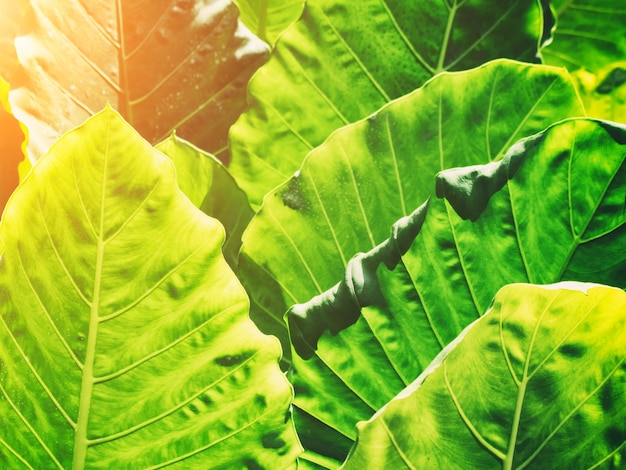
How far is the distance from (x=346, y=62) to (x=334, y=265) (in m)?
0.24

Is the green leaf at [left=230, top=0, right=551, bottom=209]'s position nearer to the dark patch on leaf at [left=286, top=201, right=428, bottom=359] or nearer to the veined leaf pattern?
the veined leaf pattern

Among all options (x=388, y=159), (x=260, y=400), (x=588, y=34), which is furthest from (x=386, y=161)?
(x=588, y=34)

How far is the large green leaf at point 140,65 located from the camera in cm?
68

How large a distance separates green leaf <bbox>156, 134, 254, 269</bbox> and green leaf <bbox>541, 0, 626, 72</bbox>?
49cm

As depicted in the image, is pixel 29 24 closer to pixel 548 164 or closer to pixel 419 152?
pixel 419 152

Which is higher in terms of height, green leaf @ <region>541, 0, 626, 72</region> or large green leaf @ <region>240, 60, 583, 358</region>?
large green leaf @ <region>240, 60, 583, 358</region>

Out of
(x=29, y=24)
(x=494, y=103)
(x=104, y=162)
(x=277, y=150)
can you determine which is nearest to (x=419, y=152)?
(x=494, y=103)

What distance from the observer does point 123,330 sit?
44 cm

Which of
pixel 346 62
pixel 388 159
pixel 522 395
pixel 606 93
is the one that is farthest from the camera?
pixel 606 93

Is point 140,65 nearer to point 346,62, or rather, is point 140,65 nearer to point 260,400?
point 346,62

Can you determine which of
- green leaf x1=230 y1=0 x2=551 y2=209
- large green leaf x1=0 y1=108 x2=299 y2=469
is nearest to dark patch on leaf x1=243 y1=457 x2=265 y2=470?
large green leaf x1=0 y1=108 x2=299 y2=469

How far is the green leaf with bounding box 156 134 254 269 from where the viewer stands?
26.2 inches

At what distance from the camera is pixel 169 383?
0.46 meters

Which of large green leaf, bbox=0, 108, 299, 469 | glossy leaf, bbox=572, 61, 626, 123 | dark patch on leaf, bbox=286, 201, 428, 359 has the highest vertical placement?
large green leaf, bbox=0, 108, 299, 469
